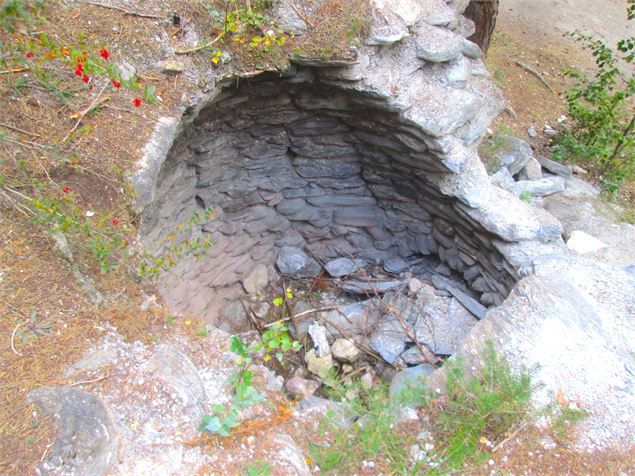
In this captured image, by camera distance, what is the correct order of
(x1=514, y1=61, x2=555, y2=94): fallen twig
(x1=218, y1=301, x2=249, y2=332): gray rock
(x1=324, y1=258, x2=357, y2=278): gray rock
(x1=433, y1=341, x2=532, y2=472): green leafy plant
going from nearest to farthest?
(x1=433, y1=341, x2=532, y2=472): green leafy plant < (x1=218, y1=301, x2=249, y2=332): gray rock < (x1=324, y1=258, x2=357, y2=278): gray rock < (x1=514, y1=61, x2=555, y2=94): fallen twig

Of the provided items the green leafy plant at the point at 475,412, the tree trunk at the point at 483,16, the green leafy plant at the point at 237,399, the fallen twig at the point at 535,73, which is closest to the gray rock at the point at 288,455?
the green leafy plant at the point at 237,399

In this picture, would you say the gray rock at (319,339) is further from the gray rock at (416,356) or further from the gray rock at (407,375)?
the gray rock at (407,375)

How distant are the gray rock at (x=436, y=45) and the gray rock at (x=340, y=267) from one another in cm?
180

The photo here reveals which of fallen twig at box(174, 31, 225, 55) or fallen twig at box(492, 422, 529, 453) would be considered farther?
fallen twig at box(174, 31, 225, 55)

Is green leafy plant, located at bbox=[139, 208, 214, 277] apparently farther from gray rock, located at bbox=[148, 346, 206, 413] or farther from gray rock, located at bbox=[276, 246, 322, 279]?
gray rock, located at bbox=[276, 246, 322, 279]

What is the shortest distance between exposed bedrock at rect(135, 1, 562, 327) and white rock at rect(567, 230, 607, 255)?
292 millimetres

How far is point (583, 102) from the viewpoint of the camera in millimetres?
5492

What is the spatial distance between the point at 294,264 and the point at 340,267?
0.40 m

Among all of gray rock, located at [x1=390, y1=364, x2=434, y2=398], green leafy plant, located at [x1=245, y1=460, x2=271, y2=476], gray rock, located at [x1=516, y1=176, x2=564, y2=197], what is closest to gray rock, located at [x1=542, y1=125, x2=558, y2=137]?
gray rock, located at [x1=516, y1=176, x2=564, y2=197]

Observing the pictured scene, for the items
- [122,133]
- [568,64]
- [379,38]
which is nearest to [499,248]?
[379,38]

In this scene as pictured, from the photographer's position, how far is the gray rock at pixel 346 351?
353 centimetres

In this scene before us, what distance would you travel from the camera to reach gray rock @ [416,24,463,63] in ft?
10.7

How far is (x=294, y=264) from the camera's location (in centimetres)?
421

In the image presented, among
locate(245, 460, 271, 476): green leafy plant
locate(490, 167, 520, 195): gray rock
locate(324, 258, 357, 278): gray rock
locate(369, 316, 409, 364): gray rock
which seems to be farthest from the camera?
locate(324, 258, 357, 278): gray rock
